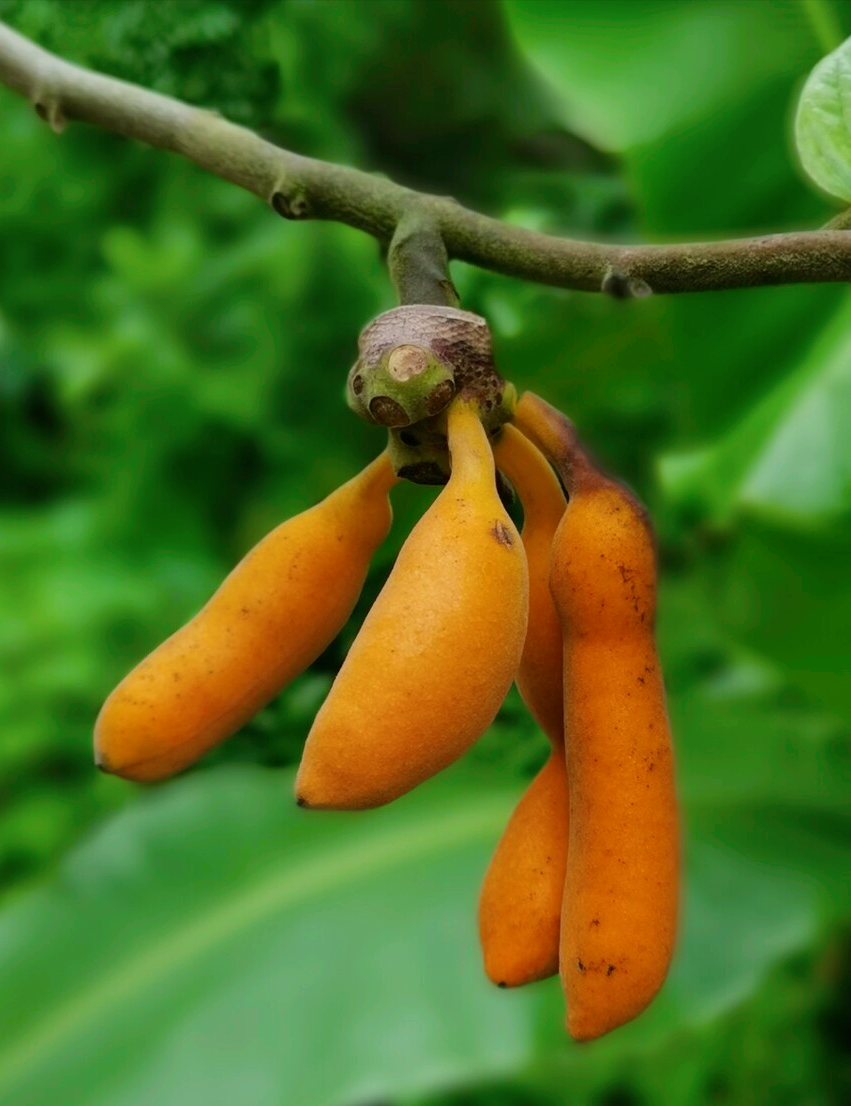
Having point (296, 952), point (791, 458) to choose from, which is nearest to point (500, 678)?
point (791, 458)

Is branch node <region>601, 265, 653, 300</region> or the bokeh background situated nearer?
branch node <region>601, 265, 653, 300</region>

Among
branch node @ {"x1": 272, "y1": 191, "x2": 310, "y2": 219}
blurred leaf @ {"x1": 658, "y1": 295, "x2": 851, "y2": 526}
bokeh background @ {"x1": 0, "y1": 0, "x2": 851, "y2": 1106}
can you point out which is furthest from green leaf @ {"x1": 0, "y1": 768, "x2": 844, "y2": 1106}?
branch node @ {"x1": 272, "y1": 191, "x2": 310, "y2": 219}

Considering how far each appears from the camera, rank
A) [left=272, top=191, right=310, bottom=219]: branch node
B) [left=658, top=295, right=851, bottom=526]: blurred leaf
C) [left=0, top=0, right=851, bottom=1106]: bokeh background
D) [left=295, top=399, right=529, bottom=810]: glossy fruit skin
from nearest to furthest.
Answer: [left=295, top=399, right=529, bottom=810]: glossy fruit skin
[left=272, top=191, right=310, bottom=219]: branch node
[left=658, top=295, right=851, bottom=526]: blurred leaf
[left=0, top=0, right=851, bottom=1106]: bokeh background

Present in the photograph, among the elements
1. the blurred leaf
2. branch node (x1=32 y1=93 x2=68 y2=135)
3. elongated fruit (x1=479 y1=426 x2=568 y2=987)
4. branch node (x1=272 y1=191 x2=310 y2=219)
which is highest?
branch node (x1=32 y1=93 x2=68 y2=135)

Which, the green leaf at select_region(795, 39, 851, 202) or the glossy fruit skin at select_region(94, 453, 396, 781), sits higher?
the green leaf at select_region(795, 39, 851, 202)

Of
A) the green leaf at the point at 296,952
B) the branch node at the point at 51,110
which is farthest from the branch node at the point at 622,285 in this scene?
the green leaf at the point at 296,952

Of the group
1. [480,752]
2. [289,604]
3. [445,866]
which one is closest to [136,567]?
[445,866]

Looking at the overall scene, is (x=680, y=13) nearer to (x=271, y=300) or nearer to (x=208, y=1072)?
(x=271, y=300)

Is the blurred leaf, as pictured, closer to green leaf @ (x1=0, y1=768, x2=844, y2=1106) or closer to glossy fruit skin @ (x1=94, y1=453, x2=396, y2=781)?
green leaf @ (x1=0, y1=768, x2=844, y2=1106)

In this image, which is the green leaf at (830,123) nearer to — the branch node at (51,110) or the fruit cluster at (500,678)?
the fruit cluster at (500,678)
